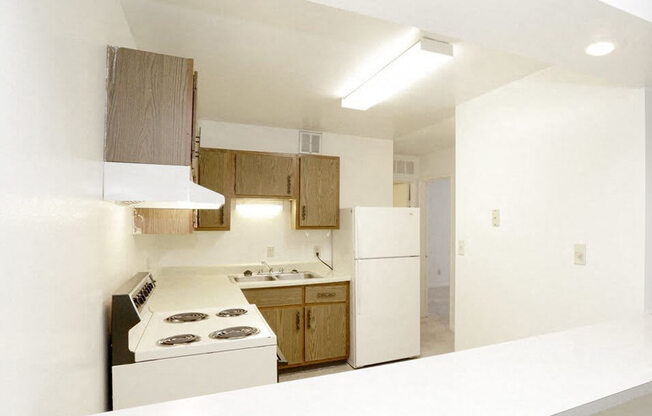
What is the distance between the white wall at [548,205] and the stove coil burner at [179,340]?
200 centimetres

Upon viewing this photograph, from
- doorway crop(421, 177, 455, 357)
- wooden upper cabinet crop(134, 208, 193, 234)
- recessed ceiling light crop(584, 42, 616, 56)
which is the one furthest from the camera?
doorway crop(421, 177, 455, 357)

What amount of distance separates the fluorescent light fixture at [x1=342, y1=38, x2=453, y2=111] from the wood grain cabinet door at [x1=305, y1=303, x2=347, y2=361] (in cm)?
191

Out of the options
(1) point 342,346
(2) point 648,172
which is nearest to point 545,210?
(2) point 648,172

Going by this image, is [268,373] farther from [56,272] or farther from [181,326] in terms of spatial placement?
[56,272]

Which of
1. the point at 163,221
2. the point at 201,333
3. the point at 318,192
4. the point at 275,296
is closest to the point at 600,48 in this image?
the point at 201,333

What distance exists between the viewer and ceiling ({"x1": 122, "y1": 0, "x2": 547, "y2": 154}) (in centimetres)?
170

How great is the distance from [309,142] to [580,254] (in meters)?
2.68

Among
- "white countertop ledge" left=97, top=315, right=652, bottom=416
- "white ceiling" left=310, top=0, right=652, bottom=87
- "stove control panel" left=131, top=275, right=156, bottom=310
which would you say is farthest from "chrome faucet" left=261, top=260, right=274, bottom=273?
"white ceiling" left=310, top=0, right=652, bottom=87

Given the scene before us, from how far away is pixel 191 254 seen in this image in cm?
353

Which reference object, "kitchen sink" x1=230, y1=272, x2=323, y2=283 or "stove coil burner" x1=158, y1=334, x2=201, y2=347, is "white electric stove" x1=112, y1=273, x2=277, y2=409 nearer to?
"stove coil burner" x1=158, y1=334, x2=201, y2=347

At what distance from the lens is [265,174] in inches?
141

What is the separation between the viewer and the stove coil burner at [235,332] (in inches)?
66.6

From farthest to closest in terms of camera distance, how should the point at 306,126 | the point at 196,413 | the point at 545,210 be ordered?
the point at 306,126, the point at 545,210, the point at 196,413

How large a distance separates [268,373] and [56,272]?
1077 mm
